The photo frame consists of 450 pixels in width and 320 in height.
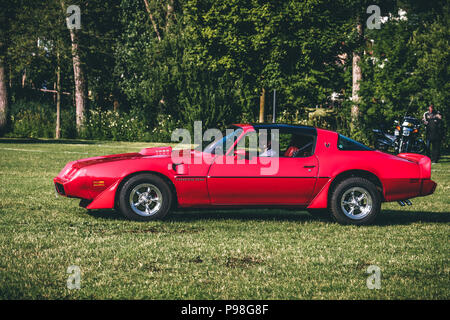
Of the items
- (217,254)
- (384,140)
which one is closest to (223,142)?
(217,254)

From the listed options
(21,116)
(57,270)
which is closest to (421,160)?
(57,270)

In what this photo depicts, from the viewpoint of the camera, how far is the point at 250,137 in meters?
8.60

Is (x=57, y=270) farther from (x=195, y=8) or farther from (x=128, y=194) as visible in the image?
(x=195, y=8)

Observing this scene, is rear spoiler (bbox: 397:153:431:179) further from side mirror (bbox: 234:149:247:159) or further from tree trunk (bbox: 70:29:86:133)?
tree trunk (bbox: 70:29:86:133)

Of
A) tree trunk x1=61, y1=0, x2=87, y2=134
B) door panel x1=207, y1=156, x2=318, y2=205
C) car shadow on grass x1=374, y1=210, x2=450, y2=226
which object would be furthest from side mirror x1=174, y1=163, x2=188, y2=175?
tree trunk x1=61, y1=0, x2=87, y2=134

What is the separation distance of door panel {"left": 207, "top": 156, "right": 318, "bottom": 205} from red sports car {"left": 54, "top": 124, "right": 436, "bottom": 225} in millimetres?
13

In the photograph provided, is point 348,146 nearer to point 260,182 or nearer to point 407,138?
point 260,182

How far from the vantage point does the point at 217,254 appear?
6430mm

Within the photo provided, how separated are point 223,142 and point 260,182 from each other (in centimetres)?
80

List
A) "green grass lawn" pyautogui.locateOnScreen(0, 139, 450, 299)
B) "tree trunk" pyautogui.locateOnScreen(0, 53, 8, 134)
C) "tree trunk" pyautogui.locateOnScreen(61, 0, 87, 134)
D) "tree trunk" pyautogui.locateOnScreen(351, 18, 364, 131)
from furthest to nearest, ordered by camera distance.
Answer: "tree trunk" pyautogui.locateOnScreen(61, 0, 87, 134) < "tree trunk" pyautogui.locateOnScreen(0, 53, 8, 134) < "tree trunk" pyautogui.locateOnScreen(351, 18, 364, 131) < "green grass lawn" pyautogui.locateOnScreen(0, 139, 450, 299)

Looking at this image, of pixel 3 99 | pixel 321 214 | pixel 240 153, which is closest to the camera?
pixel 240 153

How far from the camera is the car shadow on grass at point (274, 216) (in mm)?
8875

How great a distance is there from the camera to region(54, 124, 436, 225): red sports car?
8211 mm
